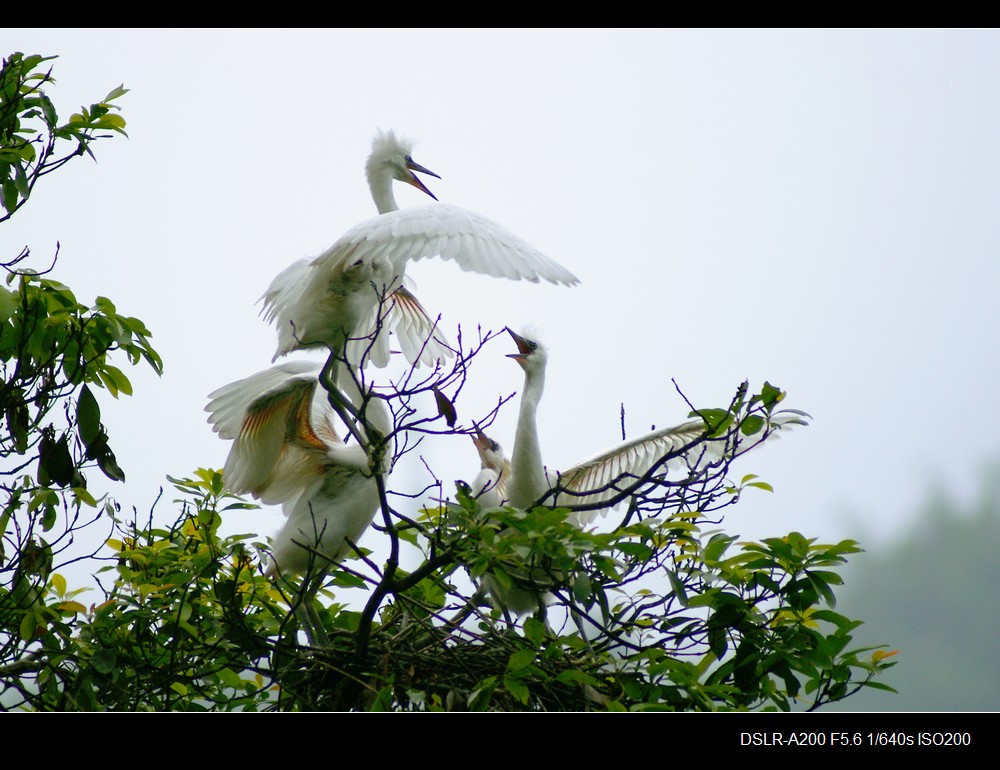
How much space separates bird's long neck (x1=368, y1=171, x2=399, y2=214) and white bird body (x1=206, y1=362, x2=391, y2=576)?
30.9 inches

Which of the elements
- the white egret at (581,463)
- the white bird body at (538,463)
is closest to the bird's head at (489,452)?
the white bird body at (538,463)

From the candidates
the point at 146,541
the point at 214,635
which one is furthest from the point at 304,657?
the point at 146,541

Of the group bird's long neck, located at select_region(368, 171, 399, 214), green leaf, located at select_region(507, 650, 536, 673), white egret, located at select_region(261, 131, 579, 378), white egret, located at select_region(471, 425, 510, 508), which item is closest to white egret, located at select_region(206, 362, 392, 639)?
white egret, located at select_region(261, 131, 579, 378)

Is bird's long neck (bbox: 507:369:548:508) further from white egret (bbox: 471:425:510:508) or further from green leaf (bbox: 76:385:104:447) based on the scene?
green leaf (bbox: 76:385:104:447)

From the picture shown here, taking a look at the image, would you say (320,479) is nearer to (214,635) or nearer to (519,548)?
(214,635)

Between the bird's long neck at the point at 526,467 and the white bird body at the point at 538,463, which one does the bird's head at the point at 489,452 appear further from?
the bird's long neck at the point at 526,467

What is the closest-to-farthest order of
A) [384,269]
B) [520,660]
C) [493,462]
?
[520,660]
[384,269]
[493,462]

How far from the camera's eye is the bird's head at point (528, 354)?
3.80 m

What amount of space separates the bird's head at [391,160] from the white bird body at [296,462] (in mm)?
939

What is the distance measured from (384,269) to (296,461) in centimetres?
87

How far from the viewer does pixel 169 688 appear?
107 inches

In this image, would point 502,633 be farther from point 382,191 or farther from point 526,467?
point 382,191

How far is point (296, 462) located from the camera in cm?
380

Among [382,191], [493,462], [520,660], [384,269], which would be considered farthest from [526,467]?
[382,191]
